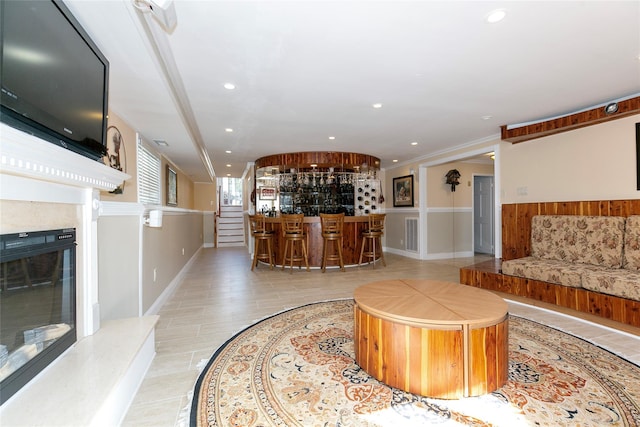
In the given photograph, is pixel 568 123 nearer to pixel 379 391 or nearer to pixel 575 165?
pixel 575 165

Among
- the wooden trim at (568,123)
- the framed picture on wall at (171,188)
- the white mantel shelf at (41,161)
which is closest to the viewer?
the white mantel shelf at (41,161)

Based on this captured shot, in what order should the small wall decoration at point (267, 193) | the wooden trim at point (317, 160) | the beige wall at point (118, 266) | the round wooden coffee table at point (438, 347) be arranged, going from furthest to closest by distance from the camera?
1. the small wall decoration at point (267, 193)
2. the wooden trim at point (317, 160)
3. the beige wall at point (118, 266)
4. the round wooden coffee table at point (438, 347)

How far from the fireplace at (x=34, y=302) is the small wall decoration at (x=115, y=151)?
0.91 metres

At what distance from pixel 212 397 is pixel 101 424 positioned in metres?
0.57

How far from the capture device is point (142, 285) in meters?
2.91

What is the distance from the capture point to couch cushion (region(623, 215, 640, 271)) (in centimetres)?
300

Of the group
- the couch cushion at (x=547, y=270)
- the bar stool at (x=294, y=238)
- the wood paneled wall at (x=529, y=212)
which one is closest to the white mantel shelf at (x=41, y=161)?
the bar stool at (x=294, y=238)

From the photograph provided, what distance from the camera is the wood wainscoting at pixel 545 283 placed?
2.74m

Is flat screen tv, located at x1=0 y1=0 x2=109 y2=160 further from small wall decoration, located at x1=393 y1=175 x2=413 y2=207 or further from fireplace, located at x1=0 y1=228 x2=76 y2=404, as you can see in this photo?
small wall decoration, located at x1=393 y1=175 x2=413 y2=207

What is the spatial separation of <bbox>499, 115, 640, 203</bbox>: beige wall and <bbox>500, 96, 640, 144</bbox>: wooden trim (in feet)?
0.33

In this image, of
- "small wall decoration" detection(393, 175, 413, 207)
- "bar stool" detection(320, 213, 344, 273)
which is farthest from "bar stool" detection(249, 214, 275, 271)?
"small wall decoration" detection(393, 175, 413, 207)

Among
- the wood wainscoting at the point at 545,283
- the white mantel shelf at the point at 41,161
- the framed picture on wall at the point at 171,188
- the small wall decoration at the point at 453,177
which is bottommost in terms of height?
the wood wainscoting at the point at 545,283

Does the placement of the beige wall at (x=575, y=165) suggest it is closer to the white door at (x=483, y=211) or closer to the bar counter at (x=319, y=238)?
the bar counter at (x=319, y=238)

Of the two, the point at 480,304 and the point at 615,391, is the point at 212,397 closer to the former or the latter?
the point at 480,304
